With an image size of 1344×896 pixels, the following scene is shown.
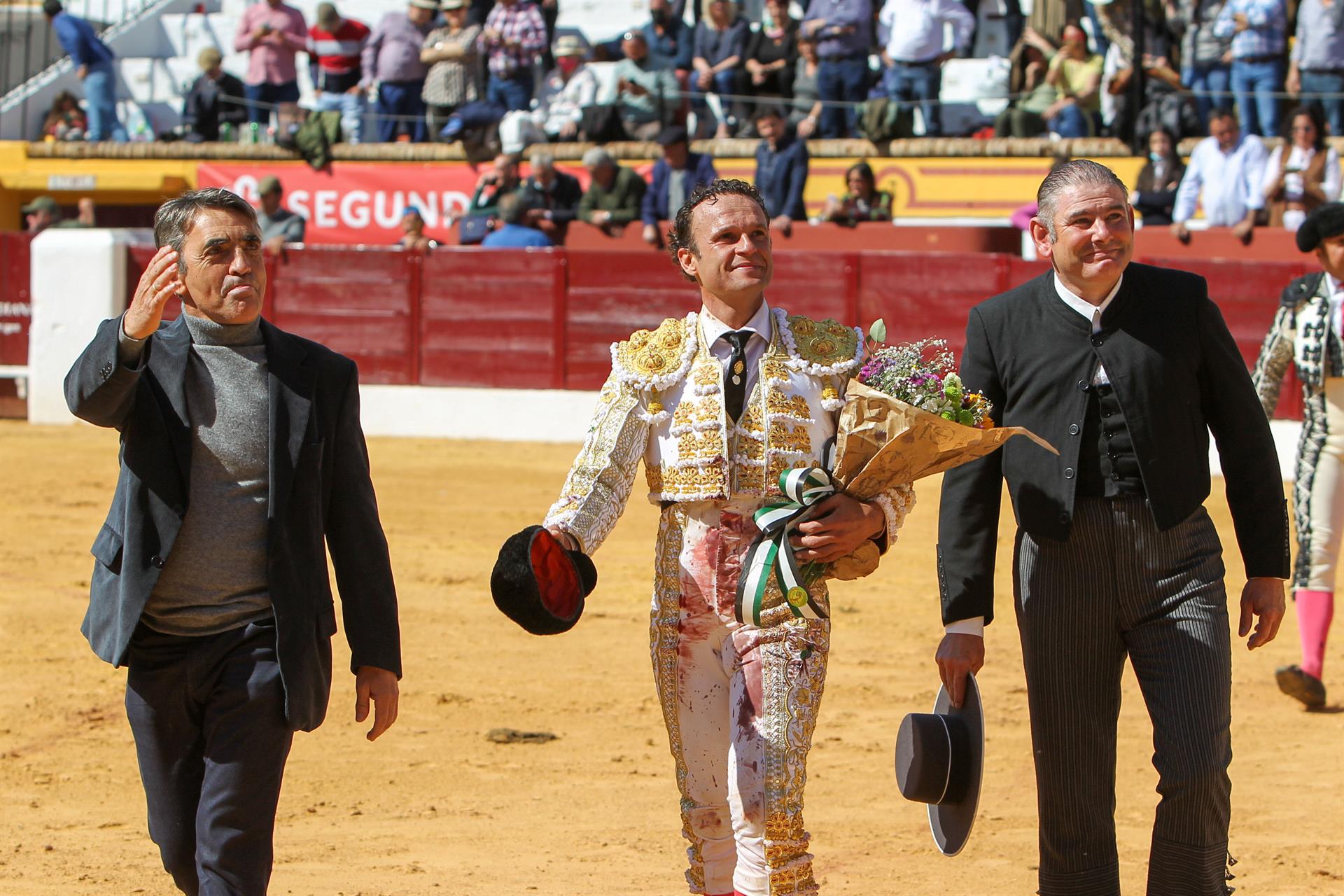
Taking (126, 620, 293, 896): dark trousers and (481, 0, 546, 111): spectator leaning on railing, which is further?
(481, 0, 546, 111): spectator leaning on railing

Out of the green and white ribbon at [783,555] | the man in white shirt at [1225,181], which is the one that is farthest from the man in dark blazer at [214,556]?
the man in white shirt at [1225,181]

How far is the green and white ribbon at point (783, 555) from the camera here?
3.25 meters

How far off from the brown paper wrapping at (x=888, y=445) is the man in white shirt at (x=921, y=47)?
10.9 meters

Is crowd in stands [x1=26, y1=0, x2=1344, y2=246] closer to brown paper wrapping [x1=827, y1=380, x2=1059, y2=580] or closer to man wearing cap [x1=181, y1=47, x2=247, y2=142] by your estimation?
man wearing cap [x1=181, y1=47, x2=247, y2=142]

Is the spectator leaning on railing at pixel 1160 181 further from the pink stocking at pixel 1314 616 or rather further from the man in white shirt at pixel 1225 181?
the pink stocking at pixel 1314 616

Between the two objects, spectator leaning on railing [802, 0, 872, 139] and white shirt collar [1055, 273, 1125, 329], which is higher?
spectator leaning on railing [802, 0, 872, 139]

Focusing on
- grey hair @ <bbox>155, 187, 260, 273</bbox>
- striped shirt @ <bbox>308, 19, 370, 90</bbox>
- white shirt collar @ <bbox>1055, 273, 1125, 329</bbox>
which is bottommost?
white shirt collar @ <bbox>1055, 273, 1125, 329</bbox>

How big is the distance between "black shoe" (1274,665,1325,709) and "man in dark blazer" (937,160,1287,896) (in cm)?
294

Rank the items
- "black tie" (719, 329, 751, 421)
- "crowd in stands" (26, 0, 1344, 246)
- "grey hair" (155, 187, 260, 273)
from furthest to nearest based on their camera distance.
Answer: "crowd in stands" (26, 0, 1344, 246)
"black tie" (719, 329, 751, 421)
"grey hair" (155, 187, 260, 273)

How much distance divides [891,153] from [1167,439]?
10.6 meters

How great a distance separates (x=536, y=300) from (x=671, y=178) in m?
1.47

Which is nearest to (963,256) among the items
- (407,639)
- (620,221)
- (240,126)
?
(620,221)

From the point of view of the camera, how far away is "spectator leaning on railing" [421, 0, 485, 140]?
15.1 m

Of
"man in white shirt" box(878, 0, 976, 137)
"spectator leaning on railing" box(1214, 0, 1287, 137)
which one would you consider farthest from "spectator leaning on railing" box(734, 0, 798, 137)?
"spectator leaning on railing" box(1214, 0, 1287, 137)
